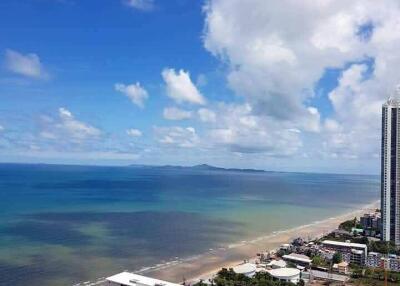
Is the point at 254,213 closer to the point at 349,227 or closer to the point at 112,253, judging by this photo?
the point at 349,227

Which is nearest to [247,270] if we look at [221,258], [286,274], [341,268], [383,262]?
[286,274]

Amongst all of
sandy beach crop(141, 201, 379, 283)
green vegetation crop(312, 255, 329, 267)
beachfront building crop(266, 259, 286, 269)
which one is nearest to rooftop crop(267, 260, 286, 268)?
beachfront building crop(266, 259, 286, 269)

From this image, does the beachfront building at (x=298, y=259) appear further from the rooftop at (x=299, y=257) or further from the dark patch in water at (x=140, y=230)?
the dark patch in water at (x=140, y=230)

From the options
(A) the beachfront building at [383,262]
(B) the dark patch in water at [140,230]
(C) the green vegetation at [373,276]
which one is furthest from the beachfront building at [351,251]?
(B) the dark patch in water at [140,230]

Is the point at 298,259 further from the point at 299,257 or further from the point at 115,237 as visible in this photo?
the point at 115,237

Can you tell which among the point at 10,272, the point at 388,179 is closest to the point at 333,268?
the point at 388,179

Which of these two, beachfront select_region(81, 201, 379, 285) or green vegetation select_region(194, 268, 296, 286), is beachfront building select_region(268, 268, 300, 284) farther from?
beachfront select_region(81, 201, 379, 285)
